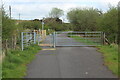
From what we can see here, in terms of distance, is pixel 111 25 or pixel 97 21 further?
pixel 97 21

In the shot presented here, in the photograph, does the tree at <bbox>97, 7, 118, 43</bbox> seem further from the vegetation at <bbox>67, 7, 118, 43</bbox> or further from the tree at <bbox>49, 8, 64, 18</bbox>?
the tree at <bbox>49, 8, 64, 18</bbox>

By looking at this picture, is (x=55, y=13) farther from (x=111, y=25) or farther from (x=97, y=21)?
(x=111, y=25)

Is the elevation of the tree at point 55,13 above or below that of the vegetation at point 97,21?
above

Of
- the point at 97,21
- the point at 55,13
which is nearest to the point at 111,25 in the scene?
the point at 97,21

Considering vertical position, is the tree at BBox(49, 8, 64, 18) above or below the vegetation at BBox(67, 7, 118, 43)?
above

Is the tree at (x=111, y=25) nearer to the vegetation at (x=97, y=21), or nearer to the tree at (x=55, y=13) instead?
the vegetation at (x=97, y=21)

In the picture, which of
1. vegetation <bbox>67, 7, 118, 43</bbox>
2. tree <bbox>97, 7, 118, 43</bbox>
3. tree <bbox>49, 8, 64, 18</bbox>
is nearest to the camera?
tree <bbox>97, 7, 118, 43</bbox>

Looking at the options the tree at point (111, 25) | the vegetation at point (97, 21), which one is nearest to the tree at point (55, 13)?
the vegetation at point (97, 21)

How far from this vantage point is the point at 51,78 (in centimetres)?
723

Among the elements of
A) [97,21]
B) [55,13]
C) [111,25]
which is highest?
[55,13]

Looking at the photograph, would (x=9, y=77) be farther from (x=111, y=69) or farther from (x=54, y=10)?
(x=54, y=10)

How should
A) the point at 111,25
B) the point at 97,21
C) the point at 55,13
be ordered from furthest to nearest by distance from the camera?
the point at 55,13 → the point at 97,21 → the point at 111,25

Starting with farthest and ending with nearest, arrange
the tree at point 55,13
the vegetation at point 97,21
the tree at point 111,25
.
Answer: the tree at point 55,13 < the vegetation at point 97,21 < the tree at point 111,25

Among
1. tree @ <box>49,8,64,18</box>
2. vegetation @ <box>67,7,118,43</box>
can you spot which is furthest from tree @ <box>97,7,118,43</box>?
tree @ <box>49,8,64,18</box>
